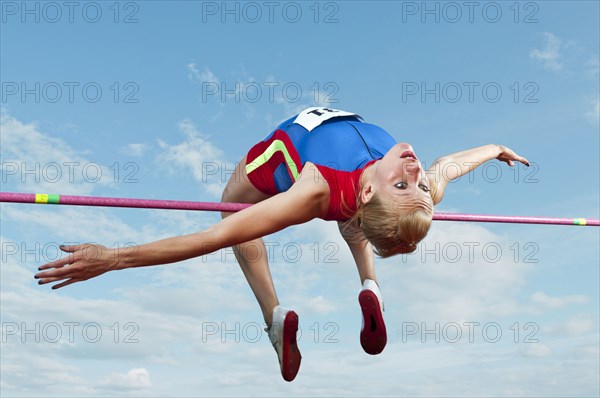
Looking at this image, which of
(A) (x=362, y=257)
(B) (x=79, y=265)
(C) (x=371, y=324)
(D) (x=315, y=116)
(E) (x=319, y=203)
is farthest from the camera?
(A) (x=362, y=257)

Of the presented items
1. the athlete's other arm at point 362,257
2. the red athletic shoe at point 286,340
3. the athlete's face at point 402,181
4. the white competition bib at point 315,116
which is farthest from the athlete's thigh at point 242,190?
the athlete's face at point 402,181

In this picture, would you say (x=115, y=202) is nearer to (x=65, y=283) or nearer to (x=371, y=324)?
(x=65, y=283)

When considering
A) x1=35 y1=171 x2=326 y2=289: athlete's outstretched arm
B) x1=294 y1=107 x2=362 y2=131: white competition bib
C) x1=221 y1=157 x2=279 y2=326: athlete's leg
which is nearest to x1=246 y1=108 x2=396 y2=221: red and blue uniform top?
x1=294 y1=107 x2=362 y2=131: white competition bib

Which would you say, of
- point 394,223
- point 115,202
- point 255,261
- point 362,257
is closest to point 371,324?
point 362,257

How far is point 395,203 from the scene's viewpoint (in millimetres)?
4258

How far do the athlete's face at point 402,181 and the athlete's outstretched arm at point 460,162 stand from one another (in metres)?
0.67

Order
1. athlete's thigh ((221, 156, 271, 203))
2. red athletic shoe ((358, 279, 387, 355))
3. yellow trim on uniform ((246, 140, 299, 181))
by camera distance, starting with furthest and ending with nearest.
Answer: athlete's thigh ((221, 156, 271, 203)) < red athletic shoe ((358, 279, 387, 355)) < yellow trim on uniform ((246, 140, 299, 181))

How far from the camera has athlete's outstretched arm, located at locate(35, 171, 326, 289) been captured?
367 cm

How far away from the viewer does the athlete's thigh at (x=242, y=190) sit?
5.45 metres

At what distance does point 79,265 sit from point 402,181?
2023 mm

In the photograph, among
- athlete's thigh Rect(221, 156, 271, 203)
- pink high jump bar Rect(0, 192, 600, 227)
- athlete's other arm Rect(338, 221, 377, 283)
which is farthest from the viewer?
athlete's other arm Rect(338, 221, 377, 283)

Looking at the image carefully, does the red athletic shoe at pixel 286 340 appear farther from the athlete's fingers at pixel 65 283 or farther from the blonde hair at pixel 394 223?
the athlete's fingers at pixel 65 283

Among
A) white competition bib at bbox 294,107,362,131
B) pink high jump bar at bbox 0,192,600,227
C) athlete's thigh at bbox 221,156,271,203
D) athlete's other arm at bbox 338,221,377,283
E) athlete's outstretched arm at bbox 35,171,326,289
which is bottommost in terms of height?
athlete's outstretched arm at bbox 35,171,326,289

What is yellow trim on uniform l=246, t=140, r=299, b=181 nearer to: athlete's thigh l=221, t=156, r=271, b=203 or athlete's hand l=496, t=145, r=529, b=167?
athlete's thigh l=221, t=156, r=271, b=203
